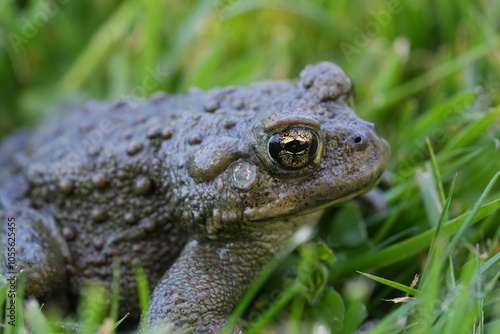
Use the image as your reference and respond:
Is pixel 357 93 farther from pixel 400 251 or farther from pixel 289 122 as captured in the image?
pixel 289 122

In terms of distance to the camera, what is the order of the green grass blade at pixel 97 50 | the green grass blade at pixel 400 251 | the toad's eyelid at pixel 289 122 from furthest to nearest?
the green grass blade at pixel 97 50 < the green grass blade at pixel 400 251 < the toad's eyelid at pixel 289 122

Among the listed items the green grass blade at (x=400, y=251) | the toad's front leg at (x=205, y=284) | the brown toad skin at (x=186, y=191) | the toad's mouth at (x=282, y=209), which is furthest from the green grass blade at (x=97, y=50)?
the green grass blade at (x=400, y=251)

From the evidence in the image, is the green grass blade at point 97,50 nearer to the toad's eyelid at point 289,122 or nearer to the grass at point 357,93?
Answer: the grass at point 357,93

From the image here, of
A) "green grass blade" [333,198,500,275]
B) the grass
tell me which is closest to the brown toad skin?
the grass

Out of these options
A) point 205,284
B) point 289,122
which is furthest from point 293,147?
point 205,284

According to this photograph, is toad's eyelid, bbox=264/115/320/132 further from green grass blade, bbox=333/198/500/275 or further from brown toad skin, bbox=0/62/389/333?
green grass blade, bbox=333/198/500/275

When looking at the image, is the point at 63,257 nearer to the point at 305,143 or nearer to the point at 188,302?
the point at 188,302
